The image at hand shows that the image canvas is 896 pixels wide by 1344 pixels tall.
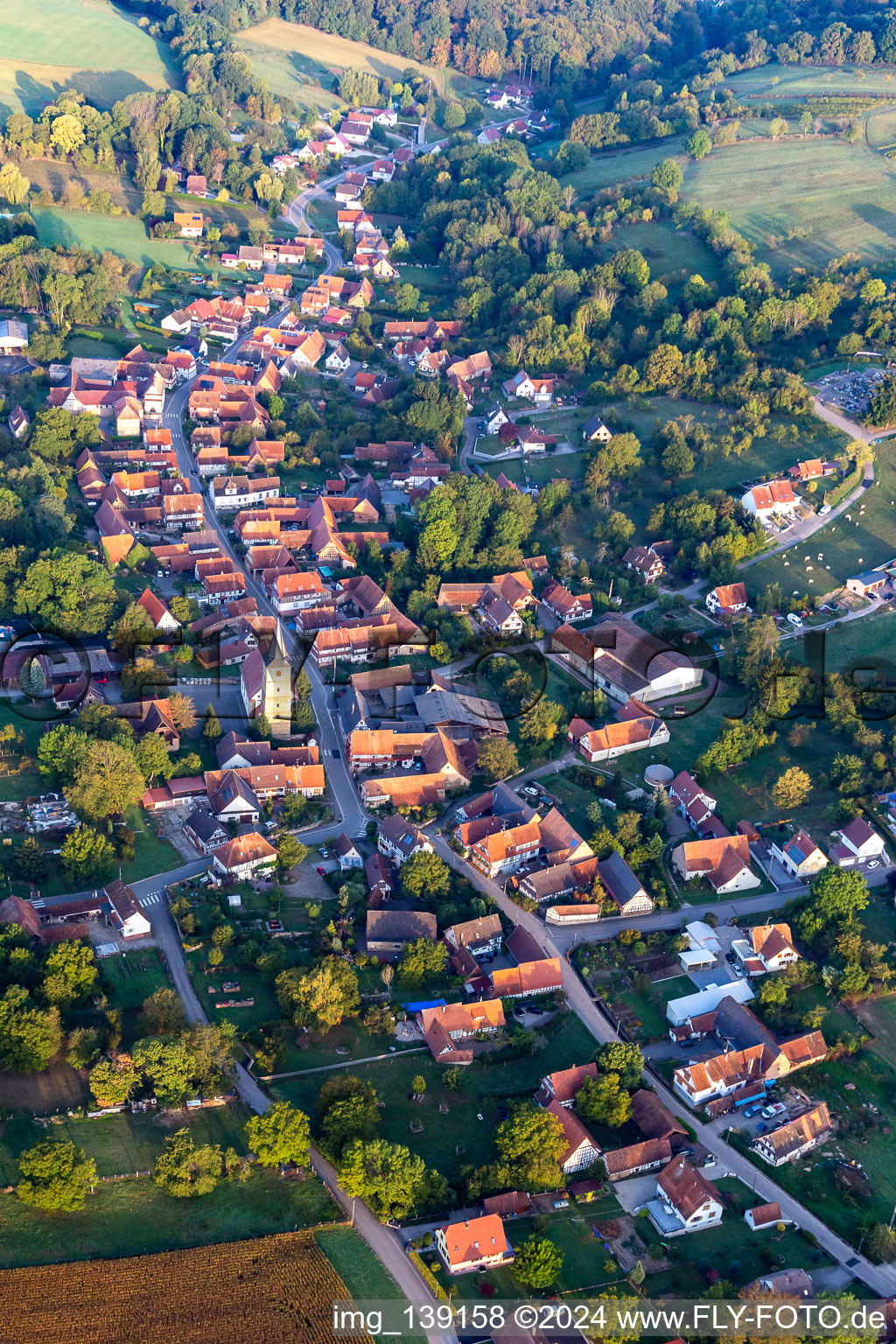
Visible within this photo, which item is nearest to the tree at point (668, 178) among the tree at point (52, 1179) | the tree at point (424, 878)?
the tree at point (424, 878)

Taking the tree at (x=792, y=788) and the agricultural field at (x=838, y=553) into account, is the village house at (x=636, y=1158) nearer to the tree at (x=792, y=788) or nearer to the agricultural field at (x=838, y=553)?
the tree at (x=792, y=788)

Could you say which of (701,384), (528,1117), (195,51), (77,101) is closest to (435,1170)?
(528,1117)

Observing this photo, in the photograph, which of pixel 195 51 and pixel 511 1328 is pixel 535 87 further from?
pixel 511 1328

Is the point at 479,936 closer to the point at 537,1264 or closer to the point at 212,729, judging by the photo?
the point at 537,1264

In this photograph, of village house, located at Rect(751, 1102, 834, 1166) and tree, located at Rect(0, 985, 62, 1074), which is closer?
tree, located at Rect(0, 985, 62, 1074)

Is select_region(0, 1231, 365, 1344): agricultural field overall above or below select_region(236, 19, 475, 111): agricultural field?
below

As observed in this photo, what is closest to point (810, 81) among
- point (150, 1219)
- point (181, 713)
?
point (181, 713)

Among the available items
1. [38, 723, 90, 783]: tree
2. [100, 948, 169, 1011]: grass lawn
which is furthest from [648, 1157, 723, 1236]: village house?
[38, 723, 90, 783]: tree

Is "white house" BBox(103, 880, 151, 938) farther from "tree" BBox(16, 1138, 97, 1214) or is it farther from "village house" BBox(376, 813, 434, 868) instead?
"village house" BBox(376, 813, 434, 868)
